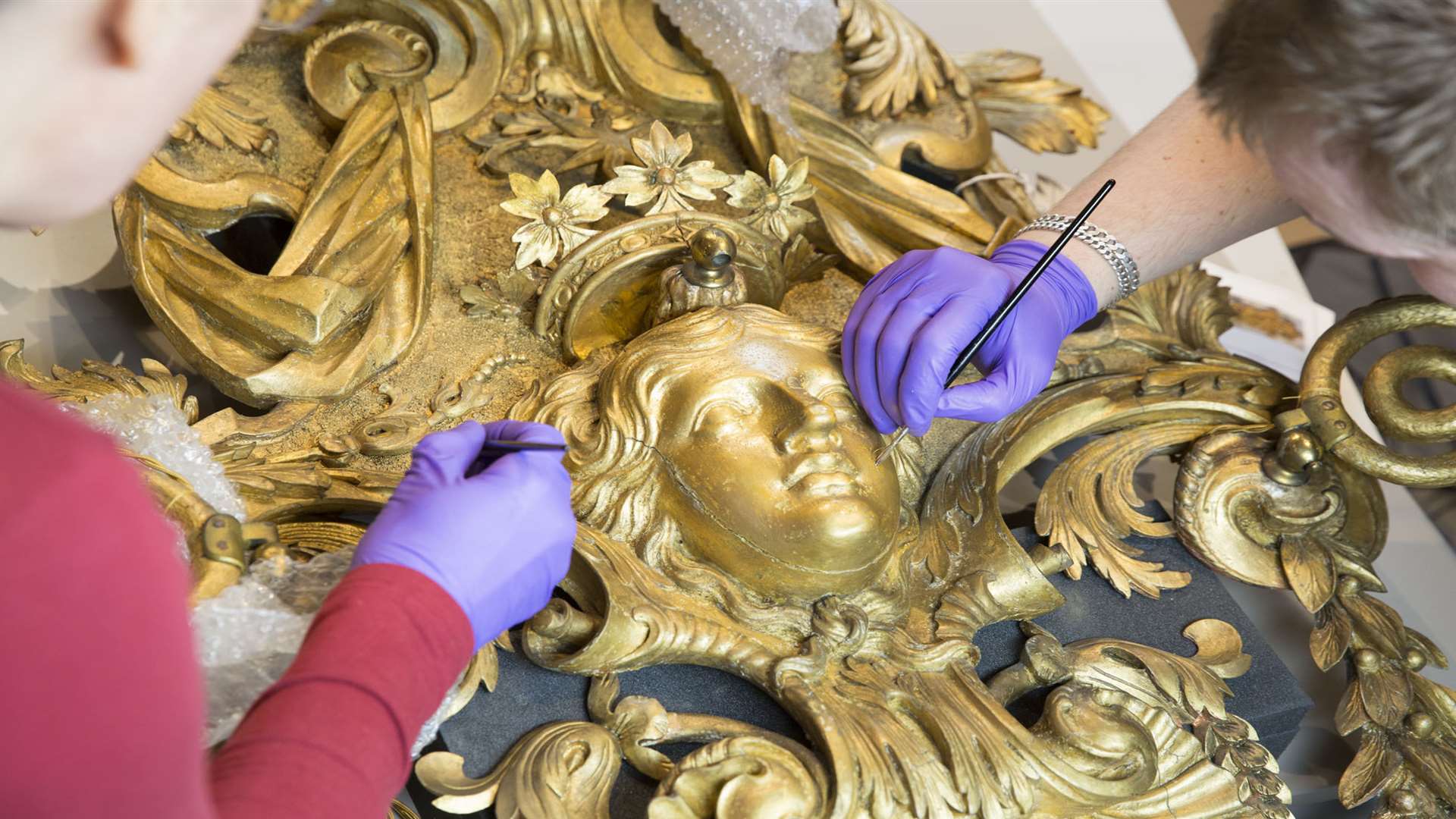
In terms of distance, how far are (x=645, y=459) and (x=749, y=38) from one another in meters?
0.67

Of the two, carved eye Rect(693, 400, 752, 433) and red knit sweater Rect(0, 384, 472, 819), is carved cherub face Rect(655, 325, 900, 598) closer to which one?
carved eye Rect(693, 400, 752, 433)

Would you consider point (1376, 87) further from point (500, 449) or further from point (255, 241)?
point (255, 241)

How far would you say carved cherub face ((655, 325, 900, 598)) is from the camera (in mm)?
1152

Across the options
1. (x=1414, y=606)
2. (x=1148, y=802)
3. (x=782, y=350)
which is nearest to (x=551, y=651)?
(x=782, y=350)

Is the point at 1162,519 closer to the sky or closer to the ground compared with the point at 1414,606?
closer to the sky

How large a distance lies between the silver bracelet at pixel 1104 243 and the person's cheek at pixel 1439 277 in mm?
300

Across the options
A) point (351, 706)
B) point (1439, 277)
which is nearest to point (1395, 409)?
point (1439, 277)

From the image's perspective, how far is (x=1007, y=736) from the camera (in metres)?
1.13

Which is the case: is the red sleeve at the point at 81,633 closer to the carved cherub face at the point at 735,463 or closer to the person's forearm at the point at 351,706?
the person's forearm at the point at 351,706

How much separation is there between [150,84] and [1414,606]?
177cm

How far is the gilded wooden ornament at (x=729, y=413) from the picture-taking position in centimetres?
113

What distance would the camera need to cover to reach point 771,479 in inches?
45.9

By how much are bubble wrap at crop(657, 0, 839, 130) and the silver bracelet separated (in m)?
0.37

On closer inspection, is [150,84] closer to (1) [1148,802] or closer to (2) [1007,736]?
(2) [1007,736]
